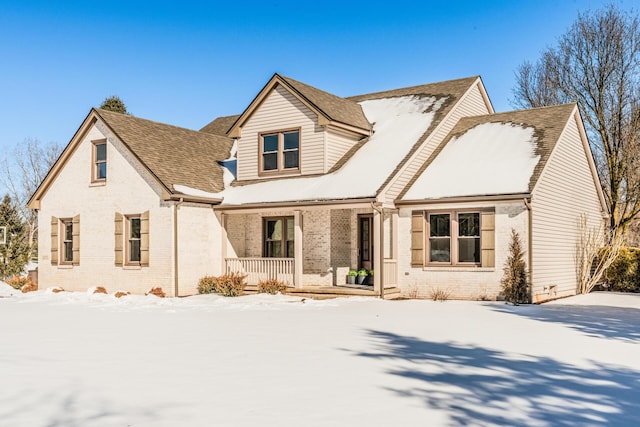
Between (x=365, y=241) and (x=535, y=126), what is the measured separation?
271 inches

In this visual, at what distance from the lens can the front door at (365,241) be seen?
22.5 metres

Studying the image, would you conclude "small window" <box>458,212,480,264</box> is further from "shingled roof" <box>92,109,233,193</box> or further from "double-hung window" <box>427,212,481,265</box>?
"shingled roof" <box>92,109,233,193</box>

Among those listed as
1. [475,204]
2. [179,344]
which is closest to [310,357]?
[179,344]

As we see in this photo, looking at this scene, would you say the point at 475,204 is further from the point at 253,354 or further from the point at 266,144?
the point at 253,354

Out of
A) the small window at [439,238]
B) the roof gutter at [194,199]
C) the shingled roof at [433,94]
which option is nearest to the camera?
the small window at [439,238]

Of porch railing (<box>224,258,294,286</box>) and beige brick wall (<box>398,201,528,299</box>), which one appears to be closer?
beige brick wall (<box>398,201,528,299</box>)

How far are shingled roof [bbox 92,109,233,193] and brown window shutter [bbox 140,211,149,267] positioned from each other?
60.1 inches

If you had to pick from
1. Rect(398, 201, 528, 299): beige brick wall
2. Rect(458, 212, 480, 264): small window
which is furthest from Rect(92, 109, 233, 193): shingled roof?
Rect(458, 212, 480, 264): small window

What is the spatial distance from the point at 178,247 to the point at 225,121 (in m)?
12.3

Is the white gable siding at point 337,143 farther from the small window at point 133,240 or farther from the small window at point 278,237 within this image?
the small window at point 133,240

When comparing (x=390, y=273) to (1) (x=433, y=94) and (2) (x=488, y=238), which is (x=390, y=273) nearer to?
(2) (x=488, y=238)

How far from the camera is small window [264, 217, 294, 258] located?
23.5 metres

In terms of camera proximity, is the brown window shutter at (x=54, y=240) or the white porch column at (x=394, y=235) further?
the brown window shutter at (x=54, y=240)

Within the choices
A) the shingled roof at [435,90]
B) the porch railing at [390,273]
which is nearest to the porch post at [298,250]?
the porch railing at [390,273]
